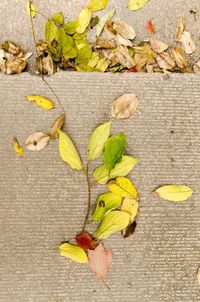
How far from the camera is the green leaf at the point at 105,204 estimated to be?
1.60 m

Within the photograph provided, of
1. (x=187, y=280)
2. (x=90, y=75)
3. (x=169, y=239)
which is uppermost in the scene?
(x=90, y=75)

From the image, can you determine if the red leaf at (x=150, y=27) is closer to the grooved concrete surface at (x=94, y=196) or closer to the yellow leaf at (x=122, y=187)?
the grooved concrete surface at (x=94, y=196)

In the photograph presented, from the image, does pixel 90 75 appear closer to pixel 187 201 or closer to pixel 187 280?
pixel 187 201

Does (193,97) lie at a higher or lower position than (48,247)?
higher

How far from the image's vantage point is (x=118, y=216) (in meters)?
1.59

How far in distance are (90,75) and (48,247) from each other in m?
0.57

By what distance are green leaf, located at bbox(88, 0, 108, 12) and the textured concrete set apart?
20 millimetres

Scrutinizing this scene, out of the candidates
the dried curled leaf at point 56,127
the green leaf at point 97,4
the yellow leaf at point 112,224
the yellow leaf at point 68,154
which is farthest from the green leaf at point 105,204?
the green leaf at point 97,4

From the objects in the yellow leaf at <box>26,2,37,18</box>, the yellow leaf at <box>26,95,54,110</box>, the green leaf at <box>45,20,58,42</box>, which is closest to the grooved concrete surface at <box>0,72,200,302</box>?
the yellow leaf at <box>26,95,54,110</box>

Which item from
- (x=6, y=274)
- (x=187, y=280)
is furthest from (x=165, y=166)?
(x=6, y=274)

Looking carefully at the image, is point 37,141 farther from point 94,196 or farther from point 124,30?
point 124,30

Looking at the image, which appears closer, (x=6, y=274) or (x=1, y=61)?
(x=6, y=274)

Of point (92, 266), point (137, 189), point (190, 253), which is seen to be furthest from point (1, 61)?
point (190, 253)

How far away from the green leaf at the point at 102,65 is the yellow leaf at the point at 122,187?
38 cm
